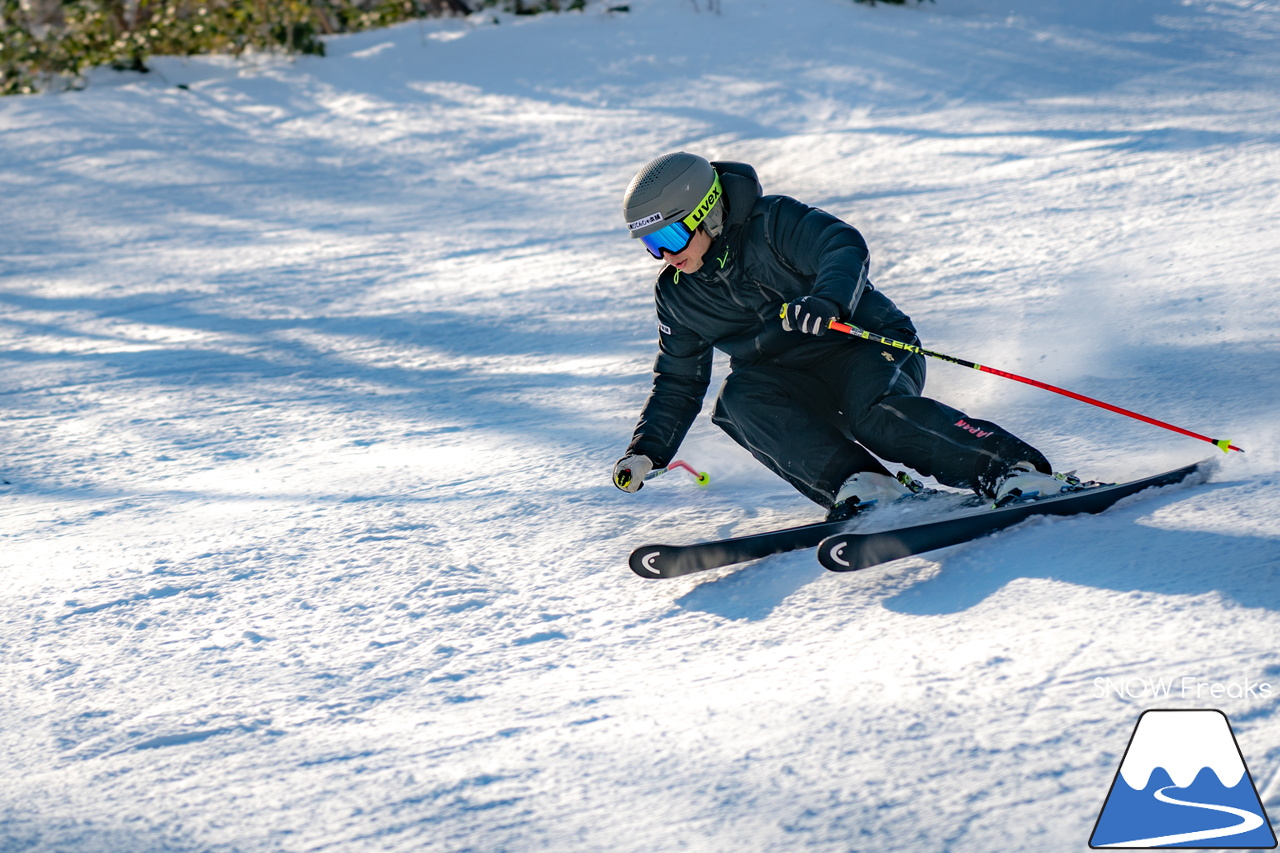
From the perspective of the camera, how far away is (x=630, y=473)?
10.7ft

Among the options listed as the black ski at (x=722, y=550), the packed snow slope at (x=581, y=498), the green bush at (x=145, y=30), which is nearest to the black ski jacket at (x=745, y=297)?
the packed snow slope at (x=581, y=498)

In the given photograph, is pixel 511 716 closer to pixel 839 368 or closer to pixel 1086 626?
pixel 1086 626

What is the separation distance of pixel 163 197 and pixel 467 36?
4.53 m

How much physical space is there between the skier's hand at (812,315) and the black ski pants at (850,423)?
0.37m

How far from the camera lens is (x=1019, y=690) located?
6.69ft

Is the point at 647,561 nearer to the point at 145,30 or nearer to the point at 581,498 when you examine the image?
the point at 581,498

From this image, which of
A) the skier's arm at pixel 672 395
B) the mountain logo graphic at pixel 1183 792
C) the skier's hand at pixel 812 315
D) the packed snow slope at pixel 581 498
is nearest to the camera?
the mountain logo graphic at pixel 1183 792

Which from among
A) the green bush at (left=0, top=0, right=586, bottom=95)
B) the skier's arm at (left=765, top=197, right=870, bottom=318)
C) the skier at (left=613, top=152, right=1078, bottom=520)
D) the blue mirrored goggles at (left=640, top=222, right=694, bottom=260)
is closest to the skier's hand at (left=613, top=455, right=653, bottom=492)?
the skier at (left=613, top=152, right=1078, bottom=520)

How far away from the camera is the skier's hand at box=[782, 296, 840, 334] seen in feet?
9.21

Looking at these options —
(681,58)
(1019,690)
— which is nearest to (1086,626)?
(1019,690)

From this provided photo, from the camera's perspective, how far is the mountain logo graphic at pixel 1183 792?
5.42ft

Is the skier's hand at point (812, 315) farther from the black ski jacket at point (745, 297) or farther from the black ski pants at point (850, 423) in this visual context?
the black ski pants at point (850, 423)

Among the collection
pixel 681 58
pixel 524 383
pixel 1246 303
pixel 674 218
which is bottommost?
pixel 524 383

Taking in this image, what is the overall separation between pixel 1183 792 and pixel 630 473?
5.98 ft
